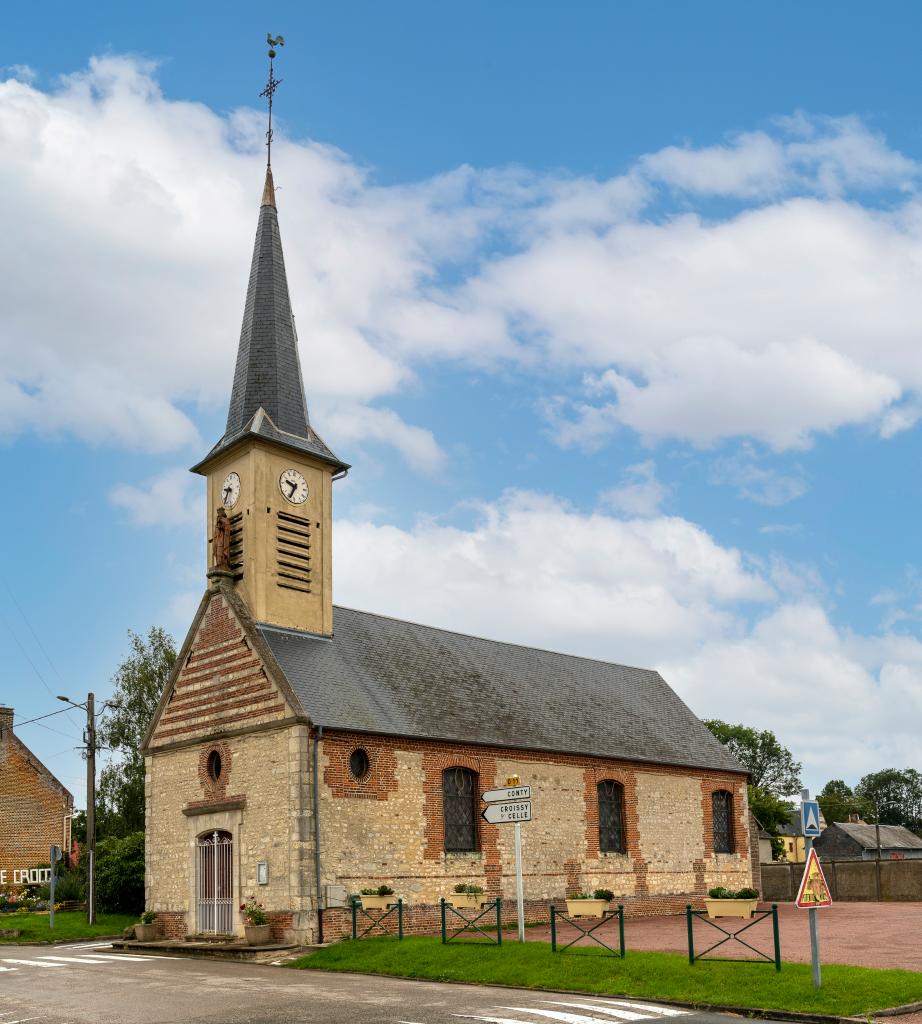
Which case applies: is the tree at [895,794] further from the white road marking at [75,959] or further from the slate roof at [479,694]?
the white road marking at [75,959]

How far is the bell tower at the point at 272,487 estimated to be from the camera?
1014 inches

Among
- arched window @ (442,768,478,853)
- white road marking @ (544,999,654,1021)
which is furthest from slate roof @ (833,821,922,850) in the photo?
white road marking @ (544,999,654,1021)

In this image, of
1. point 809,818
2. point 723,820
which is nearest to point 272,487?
point 809,818

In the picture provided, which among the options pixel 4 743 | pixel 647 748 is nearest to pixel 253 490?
pixel 647 748

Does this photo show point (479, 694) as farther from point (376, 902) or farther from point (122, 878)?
point (122, 878)

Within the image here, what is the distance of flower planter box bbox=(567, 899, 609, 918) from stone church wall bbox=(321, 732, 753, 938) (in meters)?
1.85

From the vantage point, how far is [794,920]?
24.8 meters

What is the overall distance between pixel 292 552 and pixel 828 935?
557 inches

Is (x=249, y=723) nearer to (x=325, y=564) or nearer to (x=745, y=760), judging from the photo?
(x=325, y=564)

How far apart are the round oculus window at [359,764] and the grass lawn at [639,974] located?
4.11 metres

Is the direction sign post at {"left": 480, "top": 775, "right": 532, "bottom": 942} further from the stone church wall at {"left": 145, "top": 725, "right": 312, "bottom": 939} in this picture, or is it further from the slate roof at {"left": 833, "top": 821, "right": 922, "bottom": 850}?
the slate roof at {"left": 833, "top": 821, "right": 922, "bottom": 850}

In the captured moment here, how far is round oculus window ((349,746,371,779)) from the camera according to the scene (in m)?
23.3

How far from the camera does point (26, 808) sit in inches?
1588

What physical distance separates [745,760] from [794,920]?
59.2 m
